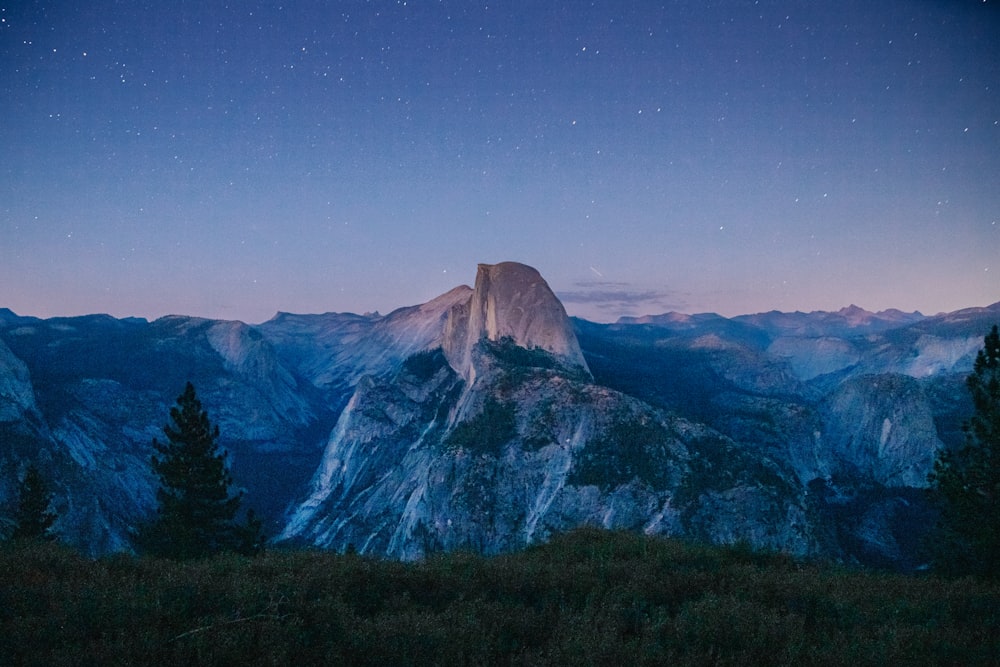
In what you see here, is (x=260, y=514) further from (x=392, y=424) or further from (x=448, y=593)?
(x=448, y=593)

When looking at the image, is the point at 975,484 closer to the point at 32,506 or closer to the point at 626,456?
the point at 32,506

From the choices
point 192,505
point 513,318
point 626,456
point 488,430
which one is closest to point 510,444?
point 488,430

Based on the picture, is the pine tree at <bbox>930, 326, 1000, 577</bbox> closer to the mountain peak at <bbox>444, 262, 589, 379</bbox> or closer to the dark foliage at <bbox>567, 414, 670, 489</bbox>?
the dark foliage at <bbox>567, 414, 670, 489</bbox>

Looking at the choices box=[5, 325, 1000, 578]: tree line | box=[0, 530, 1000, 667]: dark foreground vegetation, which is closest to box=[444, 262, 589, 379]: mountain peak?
box=[5, 325, 1000, 578]: tree line

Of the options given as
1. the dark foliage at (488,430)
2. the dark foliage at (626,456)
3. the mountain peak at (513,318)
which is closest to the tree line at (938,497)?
the dark foliage at (626,456)

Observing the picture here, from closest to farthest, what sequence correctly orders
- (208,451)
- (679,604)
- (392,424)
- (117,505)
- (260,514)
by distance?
(679,604), (208,451), (117,505), (260,514), (392,424)

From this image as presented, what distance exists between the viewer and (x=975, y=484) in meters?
16.5

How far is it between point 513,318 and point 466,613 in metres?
106

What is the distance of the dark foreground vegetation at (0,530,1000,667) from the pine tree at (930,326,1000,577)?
8183 mm

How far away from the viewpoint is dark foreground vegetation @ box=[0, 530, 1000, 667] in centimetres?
573

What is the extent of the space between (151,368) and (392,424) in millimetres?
106629

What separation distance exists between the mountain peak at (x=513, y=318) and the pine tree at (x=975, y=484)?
86557 millimetres

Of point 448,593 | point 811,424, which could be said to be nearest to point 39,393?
point 448,593

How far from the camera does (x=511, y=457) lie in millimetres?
73688
